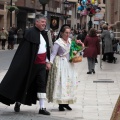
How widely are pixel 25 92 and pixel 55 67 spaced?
37.3 inches

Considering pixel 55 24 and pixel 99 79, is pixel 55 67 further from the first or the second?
pixel 55 24

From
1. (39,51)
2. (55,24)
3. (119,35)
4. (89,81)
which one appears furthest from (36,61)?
(119,35)

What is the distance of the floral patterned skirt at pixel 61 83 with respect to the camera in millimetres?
9461

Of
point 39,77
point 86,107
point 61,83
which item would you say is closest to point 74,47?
point 61,83

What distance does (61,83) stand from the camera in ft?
31.0

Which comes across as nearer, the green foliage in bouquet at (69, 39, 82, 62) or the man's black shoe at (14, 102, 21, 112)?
the man's black shoe at (14, 102, 21, 112)

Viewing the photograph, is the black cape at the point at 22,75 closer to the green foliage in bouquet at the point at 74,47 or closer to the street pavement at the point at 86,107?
the street pavement at the point at 86,107

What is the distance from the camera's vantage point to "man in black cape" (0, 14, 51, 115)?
351 inches

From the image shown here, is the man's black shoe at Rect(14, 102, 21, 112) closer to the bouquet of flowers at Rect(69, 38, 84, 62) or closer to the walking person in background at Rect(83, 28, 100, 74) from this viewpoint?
the bouquet of flowers at Rect(69, 38, 84, 62)

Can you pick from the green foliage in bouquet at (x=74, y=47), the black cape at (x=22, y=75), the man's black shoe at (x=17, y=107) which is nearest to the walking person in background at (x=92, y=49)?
the green foliage in bouquet at (x=74, y=47)

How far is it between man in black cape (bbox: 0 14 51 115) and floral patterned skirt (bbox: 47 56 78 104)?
0.33 m

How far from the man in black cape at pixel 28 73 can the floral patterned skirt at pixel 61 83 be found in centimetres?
33

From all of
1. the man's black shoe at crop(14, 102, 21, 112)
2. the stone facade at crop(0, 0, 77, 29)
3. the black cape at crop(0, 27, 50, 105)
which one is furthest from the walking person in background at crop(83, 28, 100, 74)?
the stone facade at crop(0, 0, 77, 29)

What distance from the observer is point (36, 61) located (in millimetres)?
9086
